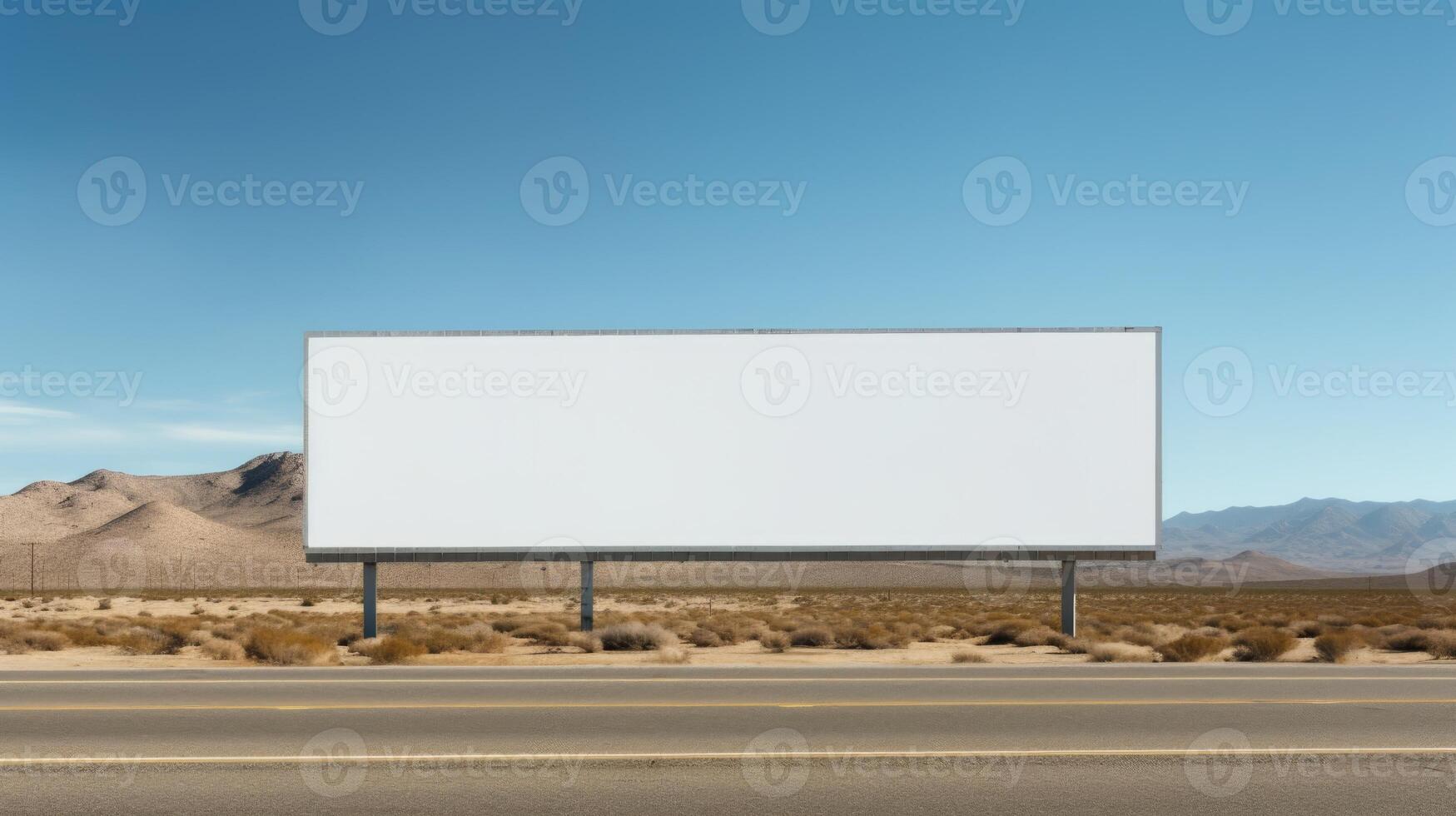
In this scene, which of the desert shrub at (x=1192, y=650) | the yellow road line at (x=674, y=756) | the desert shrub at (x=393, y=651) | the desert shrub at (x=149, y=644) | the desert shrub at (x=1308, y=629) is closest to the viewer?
the yellow road line at (x=674, y=756)

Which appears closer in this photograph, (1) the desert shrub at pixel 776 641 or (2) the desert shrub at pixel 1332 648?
(2) the desert shrub at pixel 1332 648

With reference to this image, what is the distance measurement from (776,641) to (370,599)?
8948mm

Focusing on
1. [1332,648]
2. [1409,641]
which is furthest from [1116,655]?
[1409,641]

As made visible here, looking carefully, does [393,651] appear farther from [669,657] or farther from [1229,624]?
[1229,624]

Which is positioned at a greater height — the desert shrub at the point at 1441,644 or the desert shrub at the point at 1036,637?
the desert shrub at the point at 1441,644

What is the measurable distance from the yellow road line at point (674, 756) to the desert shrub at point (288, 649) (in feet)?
31.4

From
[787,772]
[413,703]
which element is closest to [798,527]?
[413,703]

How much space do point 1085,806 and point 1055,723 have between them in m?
3.33

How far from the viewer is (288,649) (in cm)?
1767

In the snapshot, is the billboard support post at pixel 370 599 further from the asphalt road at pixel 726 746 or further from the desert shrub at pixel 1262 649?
the desert shrub at pixel 1262 649

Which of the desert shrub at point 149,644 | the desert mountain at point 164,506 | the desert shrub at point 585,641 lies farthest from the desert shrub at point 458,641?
the desert mountain at point 164,506

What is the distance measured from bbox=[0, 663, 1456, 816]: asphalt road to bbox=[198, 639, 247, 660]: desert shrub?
5194mm

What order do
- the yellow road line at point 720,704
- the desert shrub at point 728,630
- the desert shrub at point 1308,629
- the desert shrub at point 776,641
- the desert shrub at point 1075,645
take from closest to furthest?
1. the yellow road line at point 720,704
2. the desert shrub at point 1075,645
3. the desert shrub at point 776,641
4. the desert shrub at point 728,630
5. the desert shrub at point 1308,629

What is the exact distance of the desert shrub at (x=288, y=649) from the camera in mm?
17641
